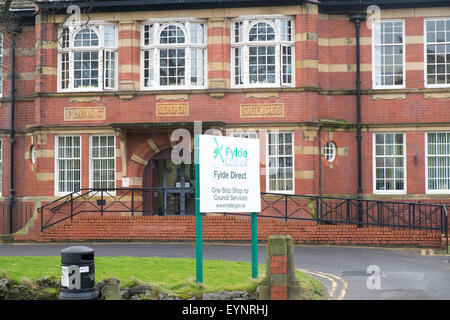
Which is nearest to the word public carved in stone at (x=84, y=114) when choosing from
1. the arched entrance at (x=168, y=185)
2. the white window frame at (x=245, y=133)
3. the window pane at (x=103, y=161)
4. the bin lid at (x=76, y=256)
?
the window pane at (x=103, y=161)

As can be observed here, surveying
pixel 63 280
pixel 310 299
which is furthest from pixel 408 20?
pixel 63 280

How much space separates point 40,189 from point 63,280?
1472cm

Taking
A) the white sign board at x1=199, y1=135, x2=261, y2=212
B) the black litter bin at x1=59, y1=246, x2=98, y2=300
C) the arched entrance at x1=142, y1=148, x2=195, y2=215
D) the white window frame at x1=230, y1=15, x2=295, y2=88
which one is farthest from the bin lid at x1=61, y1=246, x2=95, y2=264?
the white window frame at x1=230, y1=15, x2=295, y2=88

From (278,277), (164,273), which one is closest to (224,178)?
(278,277)

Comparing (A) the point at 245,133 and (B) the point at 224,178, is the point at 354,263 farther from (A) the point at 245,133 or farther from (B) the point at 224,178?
(A) the point at 245,133

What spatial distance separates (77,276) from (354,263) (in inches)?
318

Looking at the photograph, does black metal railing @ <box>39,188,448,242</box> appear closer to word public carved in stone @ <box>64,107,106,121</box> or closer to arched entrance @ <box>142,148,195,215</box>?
arched entrance @ <box>142,148,195,215</box>

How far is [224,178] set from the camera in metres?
12.9

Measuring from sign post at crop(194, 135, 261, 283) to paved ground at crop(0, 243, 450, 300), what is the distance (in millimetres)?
2249

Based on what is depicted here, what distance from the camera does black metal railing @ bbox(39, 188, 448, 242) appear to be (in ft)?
79.6

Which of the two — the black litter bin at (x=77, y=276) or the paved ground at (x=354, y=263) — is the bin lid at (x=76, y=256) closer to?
the black litter bin at (x=77, y=276)

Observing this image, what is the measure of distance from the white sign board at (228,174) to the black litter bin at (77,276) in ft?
7.09

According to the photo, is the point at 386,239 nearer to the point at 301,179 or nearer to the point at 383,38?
the point at 301,179

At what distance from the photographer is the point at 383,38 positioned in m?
25.9
